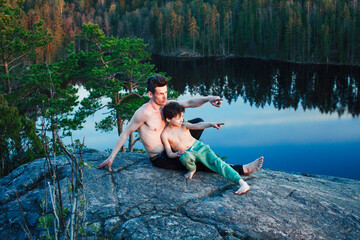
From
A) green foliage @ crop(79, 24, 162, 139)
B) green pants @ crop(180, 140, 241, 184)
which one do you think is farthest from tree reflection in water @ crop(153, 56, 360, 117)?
green pants @ crop(180, 140, 241, 184)

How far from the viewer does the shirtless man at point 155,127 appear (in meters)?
5.02

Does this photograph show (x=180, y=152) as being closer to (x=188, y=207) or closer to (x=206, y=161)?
(x=206, y=161)

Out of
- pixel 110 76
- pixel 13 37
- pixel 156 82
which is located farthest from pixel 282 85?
pixel 156 82

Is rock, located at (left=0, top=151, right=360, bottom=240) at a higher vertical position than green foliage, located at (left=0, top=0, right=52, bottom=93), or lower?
lower

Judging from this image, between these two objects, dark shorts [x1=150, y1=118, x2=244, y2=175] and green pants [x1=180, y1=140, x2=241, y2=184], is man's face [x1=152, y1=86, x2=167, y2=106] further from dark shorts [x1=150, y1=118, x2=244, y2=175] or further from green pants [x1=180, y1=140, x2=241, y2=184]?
green pants [x1=180, y1=140, x2=241, y2=184]

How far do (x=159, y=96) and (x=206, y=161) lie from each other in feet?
3.84

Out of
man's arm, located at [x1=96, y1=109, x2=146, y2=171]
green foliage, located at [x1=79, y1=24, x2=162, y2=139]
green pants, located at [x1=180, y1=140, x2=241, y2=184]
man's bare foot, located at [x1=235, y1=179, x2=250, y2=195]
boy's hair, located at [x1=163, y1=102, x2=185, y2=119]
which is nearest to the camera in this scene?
man's bare foot, located at [x1=235, y1=179, x2=250, y2=195]

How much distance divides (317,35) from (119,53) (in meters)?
47.3

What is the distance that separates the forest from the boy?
45.7m

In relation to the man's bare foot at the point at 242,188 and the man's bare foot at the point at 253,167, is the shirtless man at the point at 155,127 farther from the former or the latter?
the man's bare foot at the point at 242,188

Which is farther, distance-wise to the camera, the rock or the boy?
the boy

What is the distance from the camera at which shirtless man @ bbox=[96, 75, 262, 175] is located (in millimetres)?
5016

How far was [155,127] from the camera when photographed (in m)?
5.12

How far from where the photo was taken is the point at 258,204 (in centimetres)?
429
